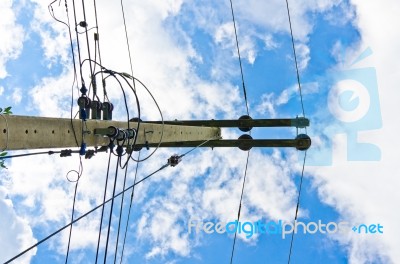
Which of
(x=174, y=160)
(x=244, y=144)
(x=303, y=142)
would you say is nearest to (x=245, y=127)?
(x=244, y=144)

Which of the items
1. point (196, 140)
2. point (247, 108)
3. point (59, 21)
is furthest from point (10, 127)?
point (247, 108)

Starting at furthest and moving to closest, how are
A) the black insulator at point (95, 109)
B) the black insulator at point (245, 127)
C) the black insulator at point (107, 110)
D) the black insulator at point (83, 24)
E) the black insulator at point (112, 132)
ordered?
the black insulator at point (245, 127) < the black insulator at point (83, 24) < the black insulator at point (107, 110) < the black insulator at point (95, 109) < the black insulator at point (112, 132)

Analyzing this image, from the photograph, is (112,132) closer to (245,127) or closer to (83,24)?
(83,24)

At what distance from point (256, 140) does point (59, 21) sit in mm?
4620

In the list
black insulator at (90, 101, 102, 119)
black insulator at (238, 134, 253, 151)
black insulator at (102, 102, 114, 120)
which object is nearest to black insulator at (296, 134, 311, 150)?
black insulator at (238, 134, 253, 151)

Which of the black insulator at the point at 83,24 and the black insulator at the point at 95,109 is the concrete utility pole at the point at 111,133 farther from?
the black insulator at the point at 83,24

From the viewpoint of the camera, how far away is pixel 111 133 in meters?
5.05

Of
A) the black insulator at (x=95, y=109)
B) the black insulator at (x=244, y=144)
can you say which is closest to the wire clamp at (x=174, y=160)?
the black insulator at (x=244, y=144)

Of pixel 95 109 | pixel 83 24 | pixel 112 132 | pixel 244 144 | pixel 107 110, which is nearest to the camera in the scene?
pixel 112 132

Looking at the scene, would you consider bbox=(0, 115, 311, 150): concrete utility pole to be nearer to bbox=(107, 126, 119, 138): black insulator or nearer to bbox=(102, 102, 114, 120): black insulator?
bbox=(107, 126, 119, 138): black insulator

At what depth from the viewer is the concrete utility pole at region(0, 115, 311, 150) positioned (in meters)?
3.66

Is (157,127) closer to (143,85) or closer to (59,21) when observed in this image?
(143,85)

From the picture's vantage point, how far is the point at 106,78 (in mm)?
5961

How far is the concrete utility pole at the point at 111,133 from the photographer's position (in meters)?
3.66
